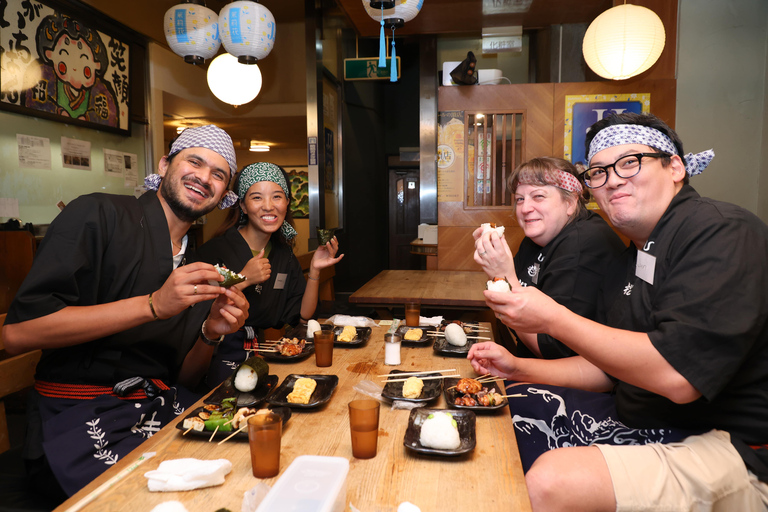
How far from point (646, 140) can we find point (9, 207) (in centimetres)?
476

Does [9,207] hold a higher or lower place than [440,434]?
higher

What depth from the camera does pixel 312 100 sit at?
513 cm

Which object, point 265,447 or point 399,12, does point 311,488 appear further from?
point 399,12

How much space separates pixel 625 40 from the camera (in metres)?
4.04

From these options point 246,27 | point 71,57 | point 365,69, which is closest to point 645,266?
point 246,27

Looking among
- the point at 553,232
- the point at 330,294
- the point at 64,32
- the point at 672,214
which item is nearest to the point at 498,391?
the point at 672,214

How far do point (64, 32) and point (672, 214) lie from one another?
5253mm

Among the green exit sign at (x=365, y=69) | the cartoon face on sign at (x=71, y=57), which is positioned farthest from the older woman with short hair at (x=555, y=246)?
the cartoon face on sign at (x=71, y=57)

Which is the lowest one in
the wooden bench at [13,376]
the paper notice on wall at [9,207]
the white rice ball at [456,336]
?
the wooden bench at [13,376]

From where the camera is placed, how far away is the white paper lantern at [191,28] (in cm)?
349

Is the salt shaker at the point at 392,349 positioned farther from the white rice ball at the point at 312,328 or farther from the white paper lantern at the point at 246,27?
the white paper lantern at the point at 246,27

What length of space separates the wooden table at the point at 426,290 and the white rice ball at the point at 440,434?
191 centimetres

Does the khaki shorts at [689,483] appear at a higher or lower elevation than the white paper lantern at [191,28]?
lower

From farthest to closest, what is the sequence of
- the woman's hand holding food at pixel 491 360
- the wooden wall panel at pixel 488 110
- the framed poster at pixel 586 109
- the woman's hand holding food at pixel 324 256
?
the wooden wall panel at pixel 488 110
the framed poster at pixel 586 109
the woman's hand holding food at pixel 324 256
the woman's hand holding food at pixel 491 360
